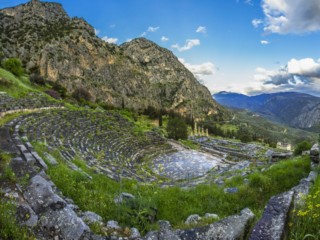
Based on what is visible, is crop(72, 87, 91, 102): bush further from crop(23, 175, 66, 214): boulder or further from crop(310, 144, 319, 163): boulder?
crop(23, 175, 66, 214): boulder

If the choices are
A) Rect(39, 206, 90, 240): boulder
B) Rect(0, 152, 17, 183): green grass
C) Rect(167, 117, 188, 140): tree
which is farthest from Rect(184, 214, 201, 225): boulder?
Rect(167, 117, 188, 140): tree

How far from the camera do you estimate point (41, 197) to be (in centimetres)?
576

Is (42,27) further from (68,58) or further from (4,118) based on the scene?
(4,118)

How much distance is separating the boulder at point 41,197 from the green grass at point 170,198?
1.30m

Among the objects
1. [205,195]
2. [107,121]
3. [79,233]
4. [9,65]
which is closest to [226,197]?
[205,195]

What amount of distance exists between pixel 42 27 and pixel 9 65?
229 feet

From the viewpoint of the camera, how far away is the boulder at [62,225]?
460 cm

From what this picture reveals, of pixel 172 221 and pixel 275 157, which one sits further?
pixel 275 157

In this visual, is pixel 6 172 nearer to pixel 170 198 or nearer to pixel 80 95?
pixel 170 198

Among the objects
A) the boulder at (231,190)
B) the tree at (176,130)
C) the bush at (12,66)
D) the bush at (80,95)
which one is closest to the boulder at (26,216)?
the boulder at (231,190)

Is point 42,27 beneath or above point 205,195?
above

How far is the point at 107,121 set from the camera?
34.4m

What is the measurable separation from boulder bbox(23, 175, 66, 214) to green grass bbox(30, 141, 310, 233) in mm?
1298

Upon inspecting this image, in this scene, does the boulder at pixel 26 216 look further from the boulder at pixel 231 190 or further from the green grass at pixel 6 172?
the boulder at pixel 231 190
